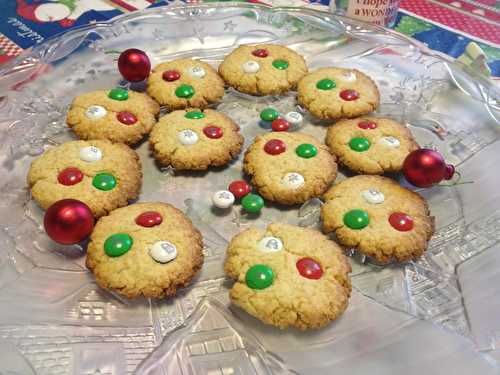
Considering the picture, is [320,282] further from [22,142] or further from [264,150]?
[22,142]

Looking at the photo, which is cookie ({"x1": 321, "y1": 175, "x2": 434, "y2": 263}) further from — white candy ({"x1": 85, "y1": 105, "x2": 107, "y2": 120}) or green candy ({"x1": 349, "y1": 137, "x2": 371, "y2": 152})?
white candy ({"x1": 85, "y1": 105, "x2": 107, "y2": 120})

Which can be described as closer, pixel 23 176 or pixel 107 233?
pixel 107 233

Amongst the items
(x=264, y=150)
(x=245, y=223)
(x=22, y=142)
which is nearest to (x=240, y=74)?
(x=264, y=150)

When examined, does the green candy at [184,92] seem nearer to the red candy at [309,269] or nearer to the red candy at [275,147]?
the red candy at [275,147]

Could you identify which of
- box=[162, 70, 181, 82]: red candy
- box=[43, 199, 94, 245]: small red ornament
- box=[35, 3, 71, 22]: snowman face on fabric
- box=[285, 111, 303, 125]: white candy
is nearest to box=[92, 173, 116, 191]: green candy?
box=[43, 199, 94, 245]: small red ornament

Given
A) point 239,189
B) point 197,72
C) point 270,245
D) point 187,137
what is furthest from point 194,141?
point 270,245

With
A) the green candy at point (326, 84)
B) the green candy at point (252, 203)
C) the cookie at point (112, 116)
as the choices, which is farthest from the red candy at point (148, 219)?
the green candy at point (326, 84)
